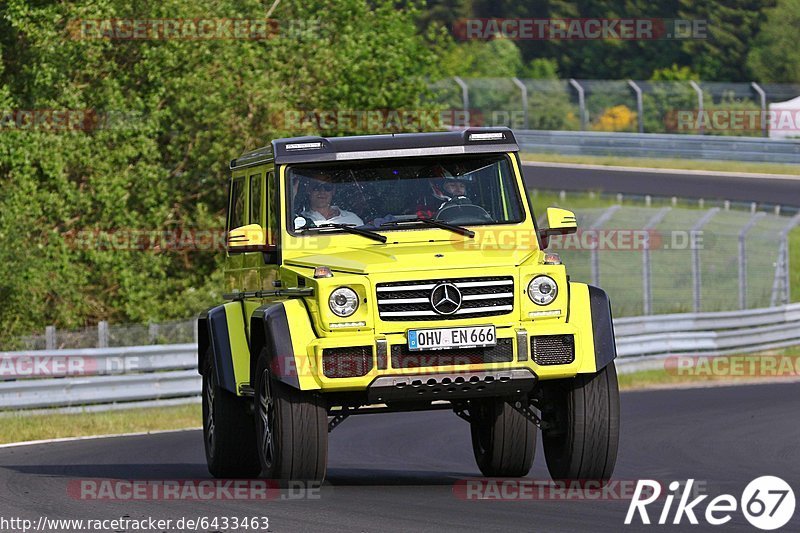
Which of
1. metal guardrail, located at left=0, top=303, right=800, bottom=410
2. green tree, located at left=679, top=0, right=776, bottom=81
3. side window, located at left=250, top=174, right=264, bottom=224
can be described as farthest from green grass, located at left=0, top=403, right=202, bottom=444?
green tree, located at left=679, top=0, right=776, bottom=81

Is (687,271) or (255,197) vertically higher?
(255,197)

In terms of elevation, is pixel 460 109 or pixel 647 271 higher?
pixel 460 109

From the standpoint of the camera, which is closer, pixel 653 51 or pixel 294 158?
pixel 294 158

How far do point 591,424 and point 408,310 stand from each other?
1.44 metres

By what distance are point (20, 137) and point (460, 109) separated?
88.5 ft

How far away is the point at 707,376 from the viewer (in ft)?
81.5

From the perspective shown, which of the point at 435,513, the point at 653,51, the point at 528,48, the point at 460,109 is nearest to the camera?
the point at 435,513

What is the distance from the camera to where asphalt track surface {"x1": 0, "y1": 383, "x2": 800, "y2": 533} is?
884 centimetres

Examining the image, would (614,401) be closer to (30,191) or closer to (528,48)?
(30,191)

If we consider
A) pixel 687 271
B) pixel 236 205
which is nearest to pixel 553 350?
pixel 236 205

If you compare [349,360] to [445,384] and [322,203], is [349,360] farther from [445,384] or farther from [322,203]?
[322,203]

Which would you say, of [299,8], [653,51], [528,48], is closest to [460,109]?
[299,8]

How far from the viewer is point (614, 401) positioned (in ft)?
33.3

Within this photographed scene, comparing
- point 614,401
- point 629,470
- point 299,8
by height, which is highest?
point 299,8
